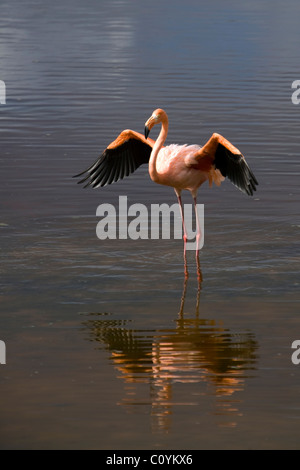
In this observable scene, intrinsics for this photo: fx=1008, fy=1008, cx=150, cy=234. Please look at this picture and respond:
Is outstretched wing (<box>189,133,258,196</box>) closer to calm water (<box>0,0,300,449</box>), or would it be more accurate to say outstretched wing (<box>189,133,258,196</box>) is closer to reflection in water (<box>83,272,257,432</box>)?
calm water (<box>0,0,300,449</box>)

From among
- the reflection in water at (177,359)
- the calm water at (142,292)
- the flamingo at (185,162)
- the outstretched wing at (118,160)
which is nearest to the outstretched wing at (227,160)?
the flamingo at (185,162)

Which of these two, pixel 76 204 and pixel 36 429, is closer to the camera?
pixel 36 429

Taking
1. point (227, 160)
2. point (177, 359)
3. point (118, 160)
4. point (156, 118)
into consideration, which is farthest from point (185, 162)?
point (177, 359)

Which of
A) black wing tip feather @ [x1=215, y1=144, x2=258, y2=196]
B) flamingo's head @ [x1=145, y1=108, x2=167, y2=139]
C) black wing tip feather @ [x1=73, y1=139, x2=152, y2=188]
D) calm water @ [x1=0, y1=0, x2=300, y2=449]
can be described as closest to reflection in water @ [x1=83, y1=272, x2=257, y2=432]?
calm water @ [x1=0, y1=0, x2=300, y2=449]

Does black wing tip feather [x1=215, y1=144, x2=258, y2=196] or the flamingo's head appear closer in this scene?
black wing tip feather [x1=215, y1=144, x2=258, y2=196]

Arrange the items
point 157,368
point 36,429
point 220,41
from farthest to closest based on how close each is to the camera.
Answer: point 220,41 < point 157,368 < point 36,429

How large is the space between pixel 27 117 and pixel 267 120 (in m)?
4.65

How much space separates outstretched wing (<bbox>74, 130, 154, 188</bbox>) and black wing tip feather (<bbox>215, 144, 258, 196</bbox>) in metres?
1.16

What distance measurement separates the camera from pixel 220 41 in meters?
32.6

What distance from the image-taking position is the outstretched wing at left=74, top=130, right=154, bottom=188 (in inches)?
468

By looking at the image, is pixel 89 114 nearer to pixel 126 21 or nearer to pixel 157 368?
pixel 157 368

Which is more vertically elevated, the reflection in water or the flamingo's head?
the flamingo's head

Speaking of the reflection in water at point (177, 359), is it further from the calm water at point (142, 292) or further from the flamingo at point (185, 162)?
the flamingo at point (185, 162)
